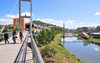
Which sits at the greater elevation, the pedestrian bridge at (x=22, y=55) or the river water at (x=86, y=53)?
the pedestrian bridge at (x=22, y=55)

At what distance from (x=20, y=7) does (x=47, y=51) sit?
456 inches

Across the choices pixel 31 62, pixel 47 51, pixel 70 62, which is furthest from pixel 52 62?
pixel 31 62

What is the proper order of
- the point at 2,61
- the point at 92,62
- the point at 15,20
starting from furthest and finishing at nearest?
1. the point at 15,20
2. the point at 92,62
3. the point at 2,61

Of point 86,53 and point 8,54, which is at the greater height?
point 8,54

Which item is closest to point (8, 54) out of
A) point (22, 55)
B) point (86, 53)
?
point (22, 55)

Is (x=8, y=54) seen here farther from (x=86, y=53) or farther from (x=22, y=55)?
(x=86, y=53)

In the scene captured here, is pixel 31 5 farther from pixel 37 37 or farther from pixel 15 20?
pixel 15 20

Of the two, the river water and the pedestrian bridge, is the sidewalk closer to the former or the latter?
the pedestrian bridge

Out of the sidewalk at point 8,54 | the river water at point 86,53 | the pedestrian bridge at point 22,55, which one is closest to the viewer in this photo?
the pedestrian bridge at point 22,55

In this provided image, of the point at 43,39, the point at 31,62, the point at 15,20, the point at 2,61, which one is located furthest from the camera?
the point at 15,20

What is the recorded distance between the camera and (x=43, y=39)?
20906 mm

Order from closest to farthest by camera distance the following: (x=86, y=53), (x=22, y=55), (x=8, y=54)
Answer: (x=22, y=55), (x=8, y=54), (x=86, y=53)

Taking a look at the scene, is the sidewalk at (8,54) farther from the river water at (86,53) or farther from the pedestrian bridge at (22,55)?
the river water at (86,53)

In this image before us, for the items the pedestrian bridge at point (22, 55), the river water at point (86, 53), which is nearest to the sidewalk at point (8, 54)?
the pedestrian bridge at point (22, 55)
